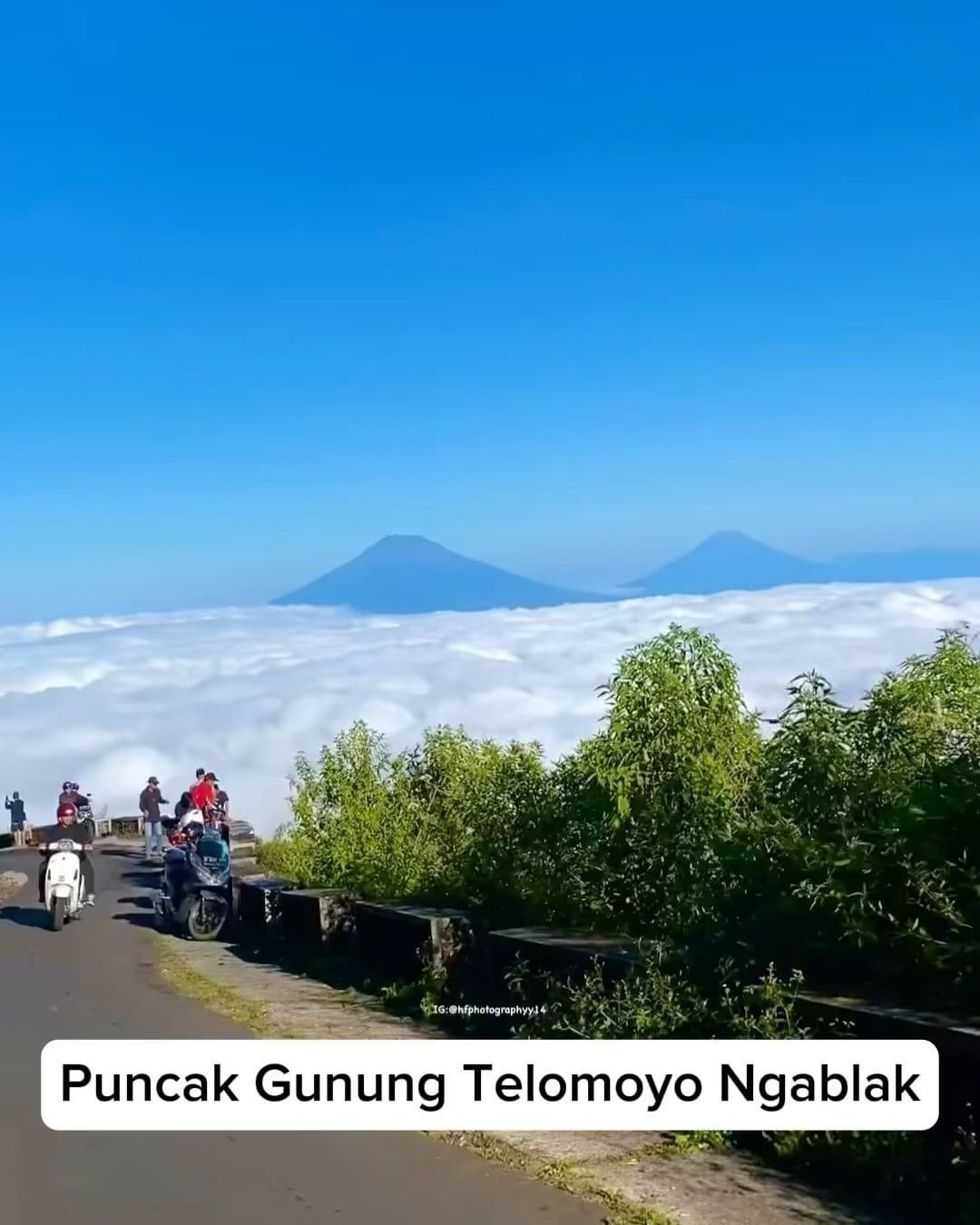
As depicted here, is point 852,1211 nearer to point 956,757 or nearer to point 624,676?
point 956,757

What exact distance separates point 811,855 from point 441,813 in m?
9.01

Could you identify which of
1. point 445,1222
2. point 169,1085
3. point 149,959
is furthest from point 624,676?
point 149,959

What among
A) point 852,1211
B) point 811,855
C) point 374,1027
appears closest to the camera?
point 852,1211

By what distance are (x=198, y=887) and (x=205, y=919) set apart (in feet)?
1.21

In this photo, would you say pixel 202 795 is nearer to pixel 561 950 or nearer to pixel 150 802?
pixel 150 802

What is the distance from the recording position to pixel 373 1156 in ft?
21.4

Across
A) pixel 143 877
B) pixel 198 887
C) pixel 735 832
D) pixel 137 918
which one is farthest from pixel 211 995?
pixel 143 877

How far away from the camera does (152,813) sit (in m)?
27.0

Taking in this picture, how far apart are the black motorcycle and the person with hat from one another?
10388 mm

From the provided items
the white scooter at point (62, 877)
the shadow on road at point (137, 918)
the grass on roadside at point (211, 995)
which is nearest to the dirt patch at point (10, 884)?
the shadow on road at point (137, 918)

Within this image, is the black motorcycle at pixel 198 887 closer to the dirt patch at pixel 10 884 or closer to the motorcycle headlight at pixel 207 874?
the motorcycle headlight at pixel 207 874

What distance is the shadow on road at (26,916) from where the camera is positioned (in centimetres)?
1717

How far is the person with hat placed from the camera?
2695 cm

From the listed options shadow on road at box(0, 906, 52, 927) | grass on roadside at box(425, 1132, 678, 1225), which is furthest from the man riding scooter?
grass on roadside at box(425, 1132, 678, 1225)
